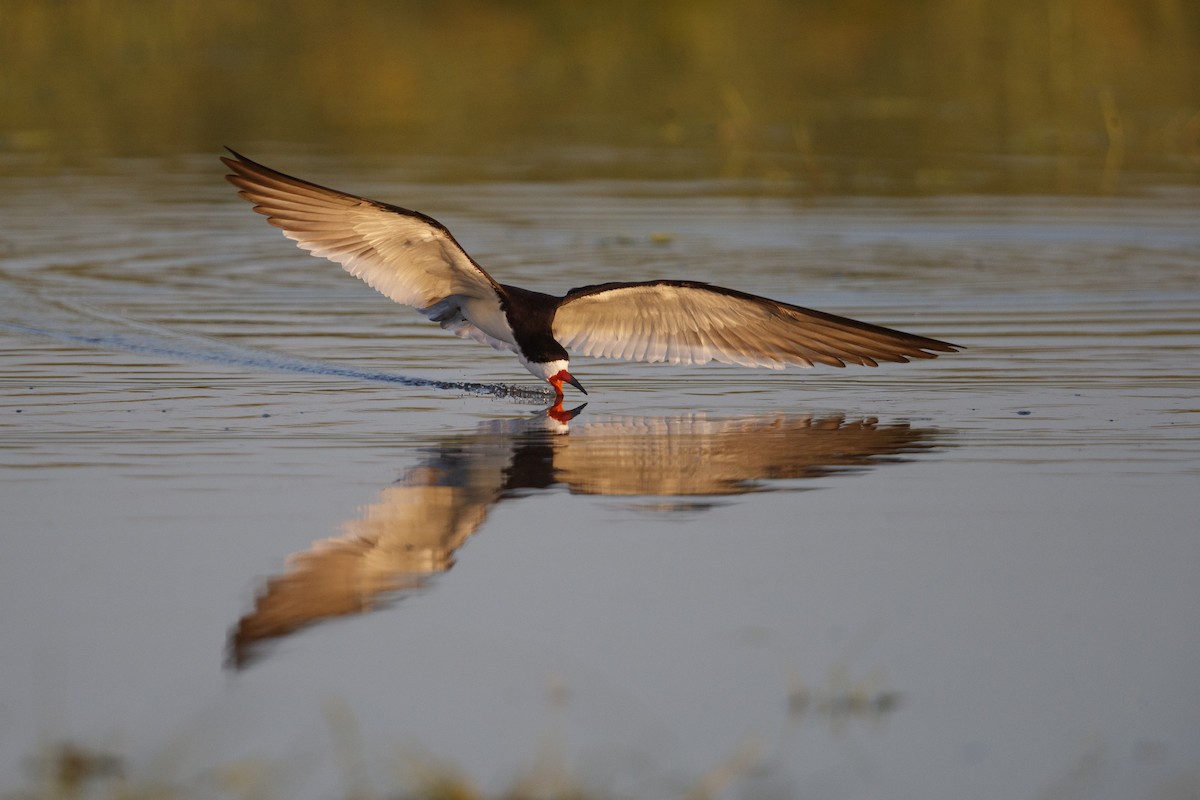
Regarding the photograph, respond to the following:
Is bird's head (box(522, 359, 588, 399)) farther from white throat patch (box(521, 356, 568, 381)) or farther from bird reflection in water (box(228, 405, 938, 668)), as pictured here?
bird reflection in water (box(228, 405, 938, 668))

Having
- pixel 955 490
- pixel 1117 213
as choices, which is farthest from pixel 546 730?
pixel 1117 213

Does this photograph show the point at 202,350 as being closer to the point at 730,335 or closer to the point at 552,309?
the point at 552,309

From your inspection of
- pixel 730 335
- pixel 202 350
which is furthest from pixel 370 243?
pixel 730 335

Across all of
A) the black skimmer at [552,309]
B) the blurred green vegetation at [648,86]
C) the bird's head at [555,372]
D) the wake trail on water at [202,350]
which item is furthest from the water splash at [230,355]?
the blurred green vegetation at [648,86]

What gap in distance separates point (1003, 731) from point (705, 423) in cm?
370

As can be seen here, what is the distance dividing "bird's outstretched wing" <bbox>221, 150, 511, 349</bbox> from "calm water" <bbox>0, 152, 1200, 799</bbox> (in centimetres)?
45

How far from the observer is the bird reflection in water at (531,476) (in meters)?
5.67

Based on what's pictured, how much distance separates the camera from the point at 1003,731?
4746 mm

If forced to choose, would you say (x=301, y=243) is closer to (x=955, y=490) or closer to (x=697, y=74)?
(x=955, y=490)

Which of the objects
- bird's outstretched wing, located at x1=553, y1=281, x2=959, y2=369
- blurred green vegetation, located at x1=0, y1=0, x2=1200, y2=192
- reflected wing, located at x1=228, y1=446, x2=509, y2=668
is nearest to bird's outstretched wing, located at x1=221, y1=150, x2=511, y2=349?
bird's outstretched wing, located at x1=553, y1=281, x2=959, y2=369

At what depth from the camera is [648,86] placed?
82.5ft

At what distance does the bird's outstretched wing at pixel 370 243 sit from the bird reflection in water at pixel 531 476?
74 centimetres

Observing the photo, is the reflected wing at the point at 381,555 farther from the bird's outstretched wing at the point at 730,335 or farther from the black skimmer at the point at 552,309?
the bird's outstretched wing at the point at 730,335

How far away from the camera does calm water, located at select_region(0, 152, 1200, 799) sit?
465 centimetres
